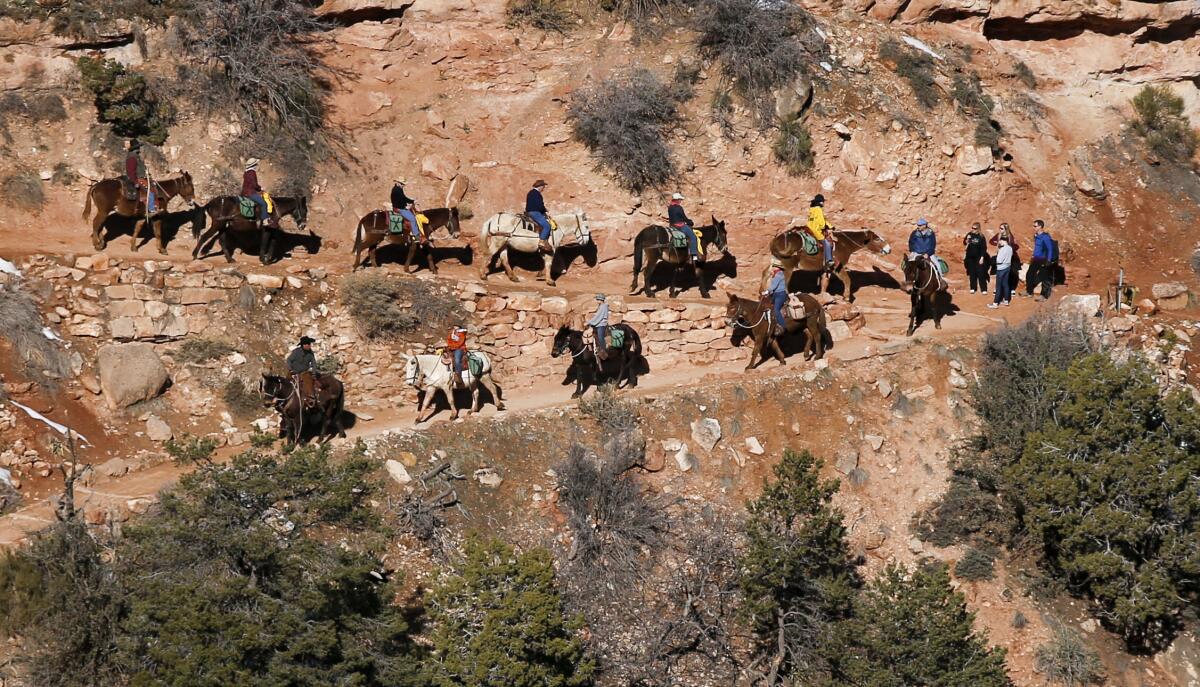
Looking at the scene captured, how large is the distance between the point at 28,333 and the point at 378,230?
6.97 metres

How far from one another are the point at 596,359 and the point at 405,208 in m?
5.63

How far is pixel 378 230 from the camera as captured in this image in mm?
28938

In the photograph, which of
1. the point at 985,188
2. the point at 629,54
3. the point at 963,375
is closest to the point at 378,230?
the point at 629,54

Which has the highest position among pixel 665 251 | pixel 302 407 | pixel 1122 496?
pixel 665 251

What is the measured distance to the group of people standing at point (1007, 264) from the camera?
1193 inches

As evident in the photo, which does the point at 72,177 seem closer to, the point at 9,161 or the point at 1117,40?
the point at 9,161

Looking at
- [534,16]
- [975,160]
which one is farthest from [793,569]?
[534,16]

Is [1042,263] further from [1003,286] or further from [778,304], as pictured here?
[778,304]

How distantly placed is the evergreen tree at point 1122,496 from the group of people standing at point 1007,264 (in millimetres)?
4967

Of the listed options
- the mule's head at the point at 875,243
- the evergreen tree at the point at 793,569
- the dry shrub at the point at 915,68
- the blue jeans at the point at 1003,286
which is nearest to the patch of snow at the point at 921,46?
the dry shrub at the point at 915,68

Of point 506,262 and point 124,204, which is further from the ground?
point 124,204

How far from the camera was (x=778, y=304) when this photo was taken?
91.0ft

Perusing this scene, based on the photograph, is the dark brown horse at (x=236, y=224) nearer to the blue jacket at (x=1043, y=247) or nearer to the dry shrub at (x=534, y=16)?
the dry shrub at (x=534, y=16)

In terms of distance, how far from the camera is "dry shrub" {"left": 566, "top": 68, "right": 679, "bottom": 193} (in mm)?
32438
